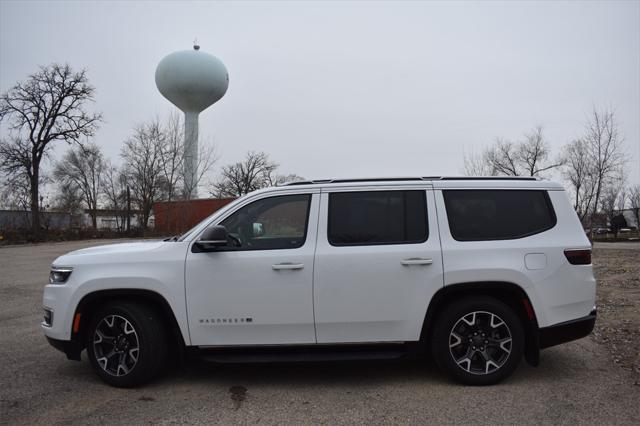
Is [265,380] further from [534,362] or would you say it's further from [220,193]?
[220,193]

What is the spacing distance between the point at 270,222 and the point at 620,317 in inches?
214

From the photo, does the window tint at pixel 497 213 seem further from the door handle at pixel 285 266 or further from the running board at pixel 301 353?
the door handle at pixel 285 266

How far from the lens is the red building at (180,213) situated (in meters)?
31.4

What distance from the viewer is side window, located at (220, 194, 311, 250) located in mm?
4434

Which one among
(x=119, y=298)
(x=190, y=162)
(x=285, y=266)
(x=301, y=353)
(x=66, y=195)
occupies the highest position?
(x=66, y=195)

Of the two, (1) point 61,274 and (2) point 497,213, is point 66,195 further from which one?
(2) point 497,213

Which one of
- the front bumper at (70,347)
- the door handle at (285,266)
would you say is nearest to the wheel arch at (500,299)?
the door handle at (285,266)

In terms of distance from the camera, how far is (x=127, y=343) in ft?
14.4

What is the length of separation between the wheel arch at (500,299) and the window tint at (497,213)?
0.44 metres

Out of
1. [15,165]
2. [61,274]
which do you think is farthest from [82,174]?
[61,274]

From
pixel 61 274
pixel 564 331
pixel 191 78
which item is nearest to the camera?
pixel 564 331

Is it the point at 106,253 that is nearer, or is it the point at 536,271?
the point at 536,271

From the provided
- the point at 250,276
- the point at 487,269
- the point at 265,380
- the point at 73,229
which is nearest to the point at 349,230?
the point at 250,276

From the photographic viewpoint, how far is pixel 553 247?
14.1 ft
